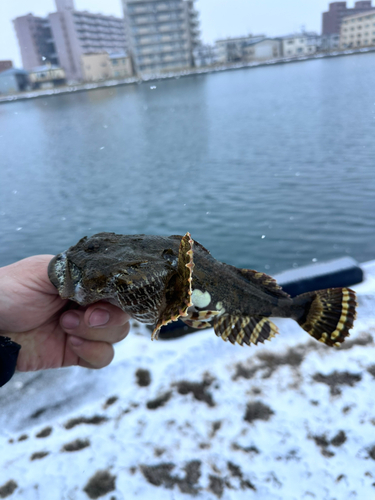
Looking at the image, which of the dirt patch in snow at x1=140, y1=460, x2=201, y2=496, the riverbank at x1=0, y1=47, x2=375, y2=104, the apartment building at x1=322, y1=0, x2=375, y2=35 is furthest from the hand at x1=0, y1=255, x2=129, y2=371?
the apartment building at x1=322, y1=0, x2=375, y2=35

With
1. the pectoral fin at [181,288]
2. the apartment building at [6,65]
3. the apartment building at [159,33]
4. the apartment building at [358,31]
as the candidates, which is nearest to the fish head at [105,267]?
the pectoral fin at [181,288]

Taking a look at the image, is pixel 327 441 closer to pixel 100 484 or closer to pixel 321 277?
pixel 100 484

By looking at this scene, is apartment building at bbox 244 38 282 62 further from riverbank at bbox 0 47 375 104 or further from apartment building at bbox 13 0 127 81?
apartment building at bbox 13 0 127 81

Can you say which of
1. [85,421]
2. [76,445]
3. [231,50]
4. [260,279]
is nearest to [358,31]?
[231,50]

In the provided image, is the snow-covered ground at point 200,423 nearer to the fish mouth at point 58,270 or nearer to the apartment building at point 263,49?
the fish mouth at point 58,270

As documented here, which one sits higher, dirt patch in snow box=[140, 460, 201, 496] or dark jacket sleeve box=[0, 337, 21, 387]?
dark jacket sleeve box=[0, 337, 21, 387]

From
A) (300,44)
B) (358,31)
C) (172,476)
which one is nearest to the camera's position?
(172,476)

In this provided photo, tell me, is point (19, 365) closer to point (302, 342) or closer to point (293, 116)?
point (302, 342)
